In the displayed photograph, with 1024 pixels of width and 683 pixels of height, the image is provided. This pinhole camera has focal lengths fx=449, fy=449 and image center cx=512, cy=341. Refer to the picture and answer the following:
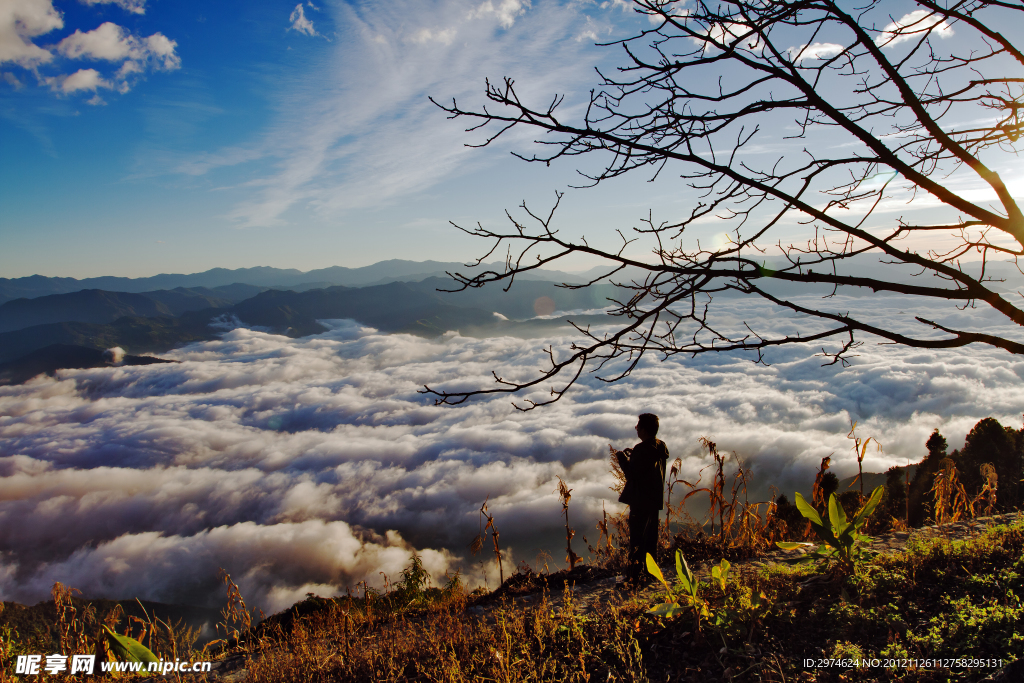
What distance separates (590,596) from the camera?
5238 mm

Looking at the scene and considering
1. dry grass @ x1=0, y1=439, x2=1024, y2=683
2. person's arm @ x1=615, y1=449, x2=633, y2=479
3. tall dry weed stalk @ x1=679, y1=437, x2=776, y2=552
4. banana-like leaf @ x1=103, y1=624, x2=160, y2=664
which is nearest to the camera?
dry grass @ x1=0, y1=439, x2=1024, y2=683

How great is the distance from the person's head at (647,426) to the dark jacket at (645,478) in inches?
4.4

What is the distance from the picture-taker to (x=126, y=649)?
14.2 ft

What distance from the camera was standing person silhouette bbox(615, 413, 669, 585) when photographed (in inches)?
209

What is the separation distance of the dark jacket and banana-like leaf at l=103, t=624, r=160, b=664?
5.06 m

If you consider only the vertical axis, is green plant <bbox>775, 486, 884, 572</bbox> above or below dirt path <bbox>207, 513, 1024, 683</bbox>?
above

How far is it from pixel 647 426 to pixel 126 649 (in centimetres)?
577

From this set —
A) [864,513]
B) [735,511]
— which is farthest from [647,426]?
[864,513]

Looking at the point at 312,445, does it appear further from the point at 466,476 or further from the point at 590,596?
the point at 590,596

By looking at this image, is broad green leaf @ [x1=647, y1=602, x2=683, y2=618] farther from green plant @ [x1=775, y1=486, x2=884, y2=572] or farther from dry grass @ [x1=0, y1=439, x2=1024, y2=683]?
green plant @ [x1=775, y1=486, x2=884, y2=572]

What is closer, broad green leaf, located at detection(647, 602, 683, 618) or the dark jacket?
broad green leaf, located at detection(647, 602, 683, 618)

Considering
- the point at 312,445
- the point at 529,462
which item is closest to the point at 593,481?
the point at 529,462

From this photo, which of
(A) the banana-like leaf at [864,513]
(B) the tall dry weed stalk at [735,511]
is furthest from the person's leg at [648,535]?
(A) the banana-like leaf at [864,513]

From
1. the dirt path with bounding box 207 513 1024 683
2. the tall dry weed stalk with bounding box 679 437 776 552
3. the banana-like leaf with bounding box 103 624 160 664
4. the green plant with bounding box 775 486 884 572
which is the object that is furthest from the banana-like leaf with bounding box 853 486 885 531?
the banana-like leaf with bounding box 103 624 160 664
